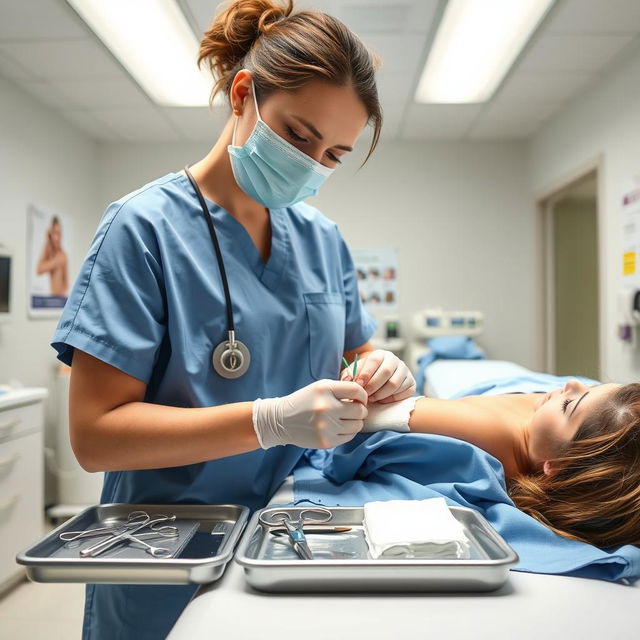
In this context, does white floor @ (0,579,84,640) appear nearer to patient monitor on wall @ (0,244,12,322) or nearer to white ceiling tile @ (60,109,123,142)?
patient monitor on wall @ (0,244,12,322)

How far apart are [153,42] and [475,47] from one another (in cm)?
154

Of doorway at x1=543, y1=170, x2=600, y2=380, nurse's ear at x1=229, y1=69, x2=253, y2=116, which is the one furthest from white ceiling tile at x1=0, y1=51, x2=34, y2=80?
doorway at x1=543, y1=170, x2=600, y2=380

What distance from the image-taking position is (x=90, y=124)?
145 inches

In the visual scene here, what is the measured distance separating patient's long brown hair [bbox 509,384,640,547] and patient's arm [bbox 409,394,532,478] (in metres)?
0.07

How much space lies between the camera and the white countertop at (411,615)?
57 cm

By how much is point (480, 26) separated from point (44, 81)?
226cm

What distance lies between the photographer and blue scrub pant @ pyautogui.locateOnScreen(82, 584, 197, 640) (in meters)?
0.93

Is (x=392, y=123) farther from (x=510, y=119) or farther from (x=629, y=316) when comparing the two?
(x=629, y=316)

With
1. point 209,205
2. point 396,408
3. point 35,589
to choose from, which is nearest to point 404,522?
point 396,408

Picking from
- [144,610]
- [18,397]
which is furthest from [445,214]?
[144,610]

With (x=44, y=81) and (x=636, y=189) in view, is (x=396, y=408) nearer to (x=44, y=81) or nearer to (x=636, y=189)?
(x=636, y=189)

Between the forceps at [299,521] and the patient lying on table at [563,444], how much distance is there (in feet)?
0.95

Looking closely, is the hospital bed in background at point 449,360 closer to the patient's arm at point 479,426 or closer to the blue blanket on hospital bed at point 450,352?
the blue blanket on hospital bed at point 450,352

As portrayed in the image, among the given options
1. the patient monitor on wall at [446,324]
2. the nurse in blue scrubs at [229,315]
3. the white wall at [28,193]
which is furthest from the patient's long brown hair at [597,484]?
the white wall at [28,193]
